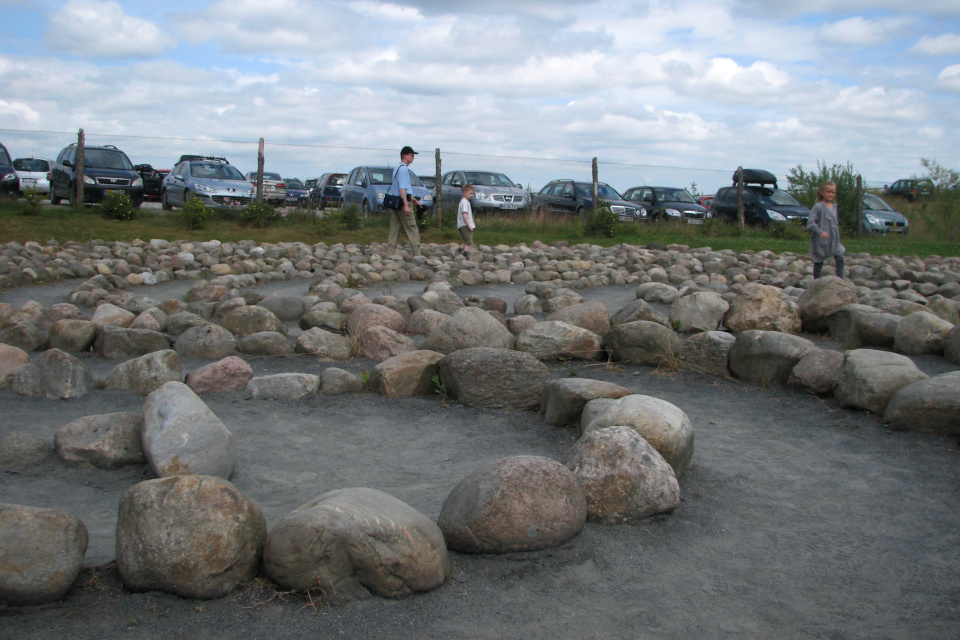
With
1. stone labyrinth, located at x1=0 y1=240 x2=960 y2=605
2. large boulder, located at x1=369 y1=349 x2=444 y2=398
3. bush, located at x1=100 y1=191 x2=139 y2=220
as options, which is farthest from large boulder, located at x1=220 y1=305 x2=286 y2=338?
bush, located at x1=100 y1=191 x2=139 y2=220

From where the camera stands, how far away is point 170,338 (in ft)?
22.6

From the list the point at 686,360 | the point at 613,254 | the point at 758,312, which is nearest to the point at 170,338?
the point at 686,360

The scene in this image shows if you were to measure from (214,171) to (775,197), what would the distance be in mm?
15684

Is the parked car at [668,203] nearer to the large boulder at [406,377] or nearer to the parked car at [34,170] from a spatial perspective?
the large boulder at [406,377]

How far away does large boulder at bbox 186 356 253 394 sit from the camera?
5.35 m

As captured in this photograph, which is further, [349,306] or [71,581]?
[349,306]

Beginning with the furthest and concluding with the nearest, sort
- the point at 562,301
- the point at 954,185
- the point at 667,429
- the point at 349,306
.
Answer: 1. the point at 954,185
2. the point at 562,301
3. the point at 349,306
4. the point at 667,429

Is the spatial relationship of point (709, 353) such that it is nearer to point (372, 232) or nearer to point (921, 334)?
point (921, 334)

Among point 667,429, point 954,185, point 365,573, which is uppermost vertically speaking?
point 954,185

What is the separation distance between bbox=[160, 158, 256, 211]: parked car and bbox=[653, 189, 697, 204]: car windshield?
11.9 m

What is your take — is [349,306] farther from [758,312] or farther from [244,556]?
[244,556]

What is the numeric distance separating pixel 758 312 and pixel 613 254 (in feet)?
24.9

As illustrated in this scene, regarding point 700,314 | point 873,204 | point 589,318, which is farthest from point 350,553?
point 873,204

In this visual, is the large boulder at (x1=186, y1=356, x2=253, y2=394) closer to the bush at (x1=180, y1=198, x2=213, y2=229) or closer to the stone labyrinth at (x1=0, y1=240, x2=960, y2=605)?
the stone labyrinth at (x1=0, y1=240, x2=960, y2=605)
